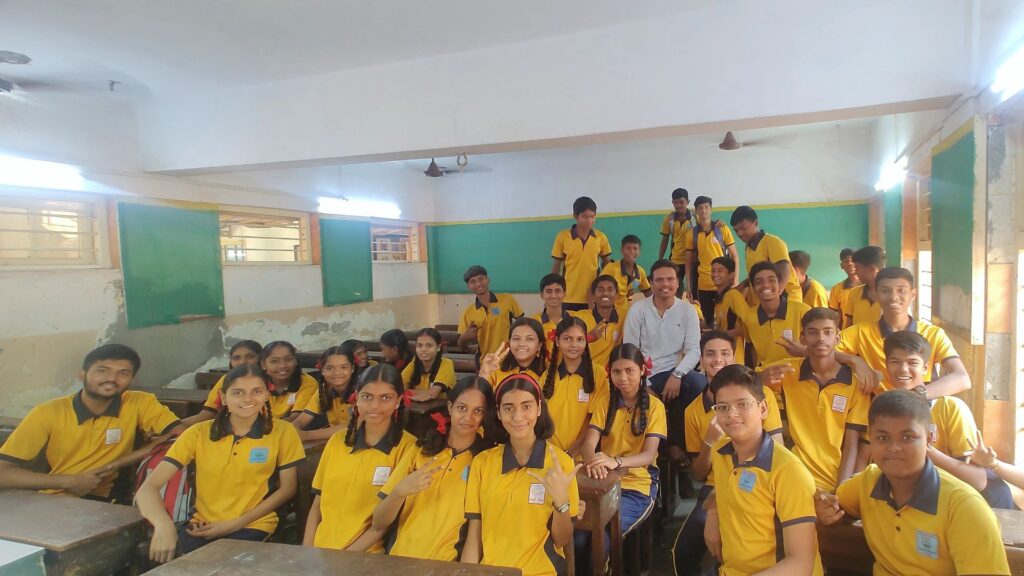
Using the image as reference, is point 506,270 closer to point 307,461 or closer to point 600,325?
point 600,325

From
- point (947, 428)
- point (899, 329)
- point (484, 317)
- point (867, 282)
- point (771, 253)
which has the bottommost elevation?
point (947, 428)

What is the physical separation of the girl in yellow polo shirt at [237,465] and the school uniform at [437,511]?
661mm

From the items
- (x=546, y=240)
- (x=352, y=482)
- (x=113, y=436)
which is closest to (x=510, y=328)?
(x=352, y=482)

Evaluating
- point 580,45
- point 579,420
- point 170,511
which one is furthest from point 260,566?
point 580,45

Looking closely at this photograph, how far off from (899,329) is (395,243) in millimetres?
7129

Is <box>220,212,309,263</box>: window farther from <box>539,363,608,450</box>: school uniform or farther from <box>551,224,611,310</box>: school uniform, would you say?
<box>539,363,608,450</box>: school uniform

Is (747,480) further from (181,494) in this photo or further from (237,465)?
(181,494)

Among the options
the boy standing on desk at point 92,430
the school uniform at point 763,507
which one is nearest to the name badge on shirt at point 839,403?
the school uniform at point 763,507

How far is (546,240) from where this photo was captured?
27.5 feet

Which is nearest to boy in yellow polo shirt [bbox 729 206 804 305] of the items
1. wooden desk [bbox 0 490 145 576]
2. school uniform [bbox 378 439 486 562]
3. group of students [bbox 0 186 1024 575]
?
group of students [bbox 0 186 1024 575]

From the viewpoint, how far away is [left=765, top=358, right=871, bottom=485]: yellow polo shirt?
94.1 inches

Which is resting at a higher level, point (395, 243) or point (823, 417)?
point (395, 243)

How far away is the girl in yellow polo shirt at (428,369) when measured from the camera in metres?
3.76

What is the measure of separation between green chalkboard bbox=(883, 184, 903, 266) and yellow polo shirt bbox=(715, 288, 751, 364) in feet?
6.92
